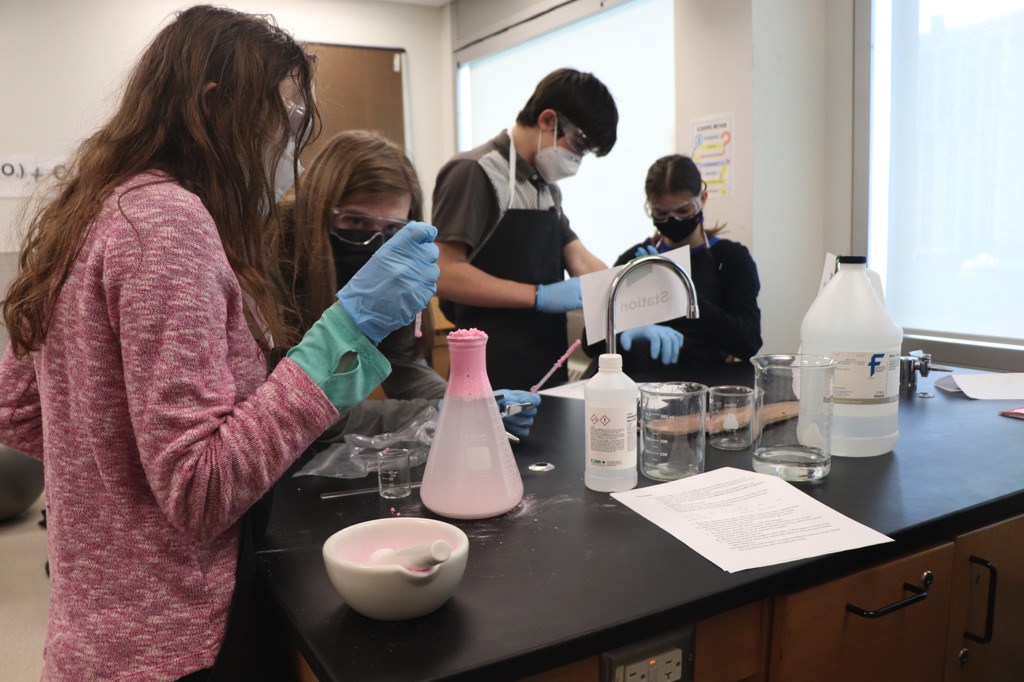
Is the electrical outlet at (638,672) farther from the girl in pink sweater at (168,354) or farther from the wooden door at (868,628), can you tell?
the girl in pink sweater at (168,354)

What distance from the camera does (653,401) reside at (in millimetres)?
1151

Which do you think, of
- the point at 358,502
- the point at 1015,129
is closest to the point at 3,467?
the point at 358,502

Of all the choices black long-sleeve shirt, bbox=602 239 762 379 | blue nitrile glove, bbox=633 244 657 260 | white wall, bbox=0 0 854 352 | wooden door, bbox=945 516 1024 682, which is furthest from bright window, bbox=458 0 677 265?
wooden door, bbox=945 516 1024 682

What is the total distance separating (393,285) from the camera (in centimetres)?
92

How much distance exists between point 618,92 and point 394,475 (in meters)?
2.90

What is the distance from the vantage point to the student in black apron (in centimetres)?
218

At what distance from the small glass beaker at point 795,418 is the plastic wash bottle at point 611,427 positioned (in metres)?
0.23

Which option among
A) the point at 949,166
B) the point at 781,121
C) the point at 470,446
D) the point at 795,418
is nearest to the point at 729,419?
the point at 795,418

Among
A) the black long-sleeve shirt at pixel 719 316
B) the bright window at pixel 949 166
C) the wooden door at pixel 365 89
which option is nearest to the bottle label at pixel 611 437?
the black long-sleeve shirt at pixel 719 316

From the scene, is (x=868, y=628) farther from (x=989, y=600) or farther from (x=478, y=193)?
(x=478, y=193)

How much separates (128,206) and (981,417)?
5.02 ft

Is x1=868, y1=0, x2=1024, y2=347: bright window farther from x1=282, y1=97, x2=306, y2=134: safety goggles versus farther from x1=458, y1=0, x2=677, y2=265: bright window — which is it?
x1=282, y1=97, x2=306, y2=134: safety goggles

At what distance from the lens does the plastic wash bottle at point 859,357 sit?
1192 mm

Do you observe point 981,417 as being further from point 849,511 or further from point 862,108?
point 862,108
